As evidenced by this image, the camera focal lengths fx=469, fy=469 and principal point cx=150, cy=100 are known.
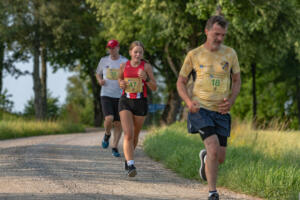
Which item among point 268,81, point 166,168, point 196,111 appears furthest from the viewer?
point 268,81

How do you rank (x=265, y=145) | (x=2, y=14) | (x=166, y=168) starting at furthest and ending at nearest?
(x=2, y=14) → (x=265, y=145) → (x=166, y=168)

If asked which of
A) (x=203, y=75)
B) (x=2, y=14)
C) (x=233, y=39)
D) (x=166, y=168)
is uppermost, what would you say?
(x=2, y=14)

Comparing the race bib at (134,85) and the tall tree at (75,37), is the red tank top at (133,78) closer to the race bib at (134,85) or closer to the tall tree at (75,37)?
the race bib at (134,85)

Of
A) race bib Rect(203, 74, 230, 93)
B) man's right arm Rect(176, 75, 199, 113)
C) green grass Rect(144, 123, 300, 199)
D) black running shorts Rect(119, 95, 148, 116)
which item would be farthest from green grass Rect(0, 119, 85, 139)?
race bib Rect(203, 74, 230, 93)

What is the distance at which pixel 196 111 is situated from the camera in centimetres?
533

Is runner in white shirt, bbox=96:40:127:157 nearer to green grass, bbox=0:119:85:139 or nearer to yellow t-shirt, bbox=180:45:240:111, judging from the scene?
yellow t-shirt, bbox=180:45:240:111

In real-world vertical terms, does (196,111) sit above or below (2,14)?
below

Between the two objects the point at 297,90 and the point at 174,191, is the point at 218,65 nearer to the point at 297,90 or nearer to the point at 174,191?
the point at 174,191

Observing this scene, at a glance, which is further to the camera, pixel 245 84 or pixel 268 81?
pixel 245 84

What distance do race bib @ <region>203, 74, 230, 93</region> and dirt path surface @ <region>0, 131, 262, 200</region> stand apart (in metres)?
1.39

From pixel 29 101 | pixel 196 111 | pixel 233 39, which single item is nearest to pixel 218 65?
pixel 196 111

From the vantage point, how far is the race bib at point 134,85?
283 inches

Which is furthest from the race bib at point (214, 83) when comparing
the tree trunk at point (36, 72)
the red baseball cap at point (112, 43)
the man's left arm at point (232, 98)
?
the tree trunk at point (36, 72)

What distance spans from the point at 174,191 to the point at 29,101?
1172 inches
